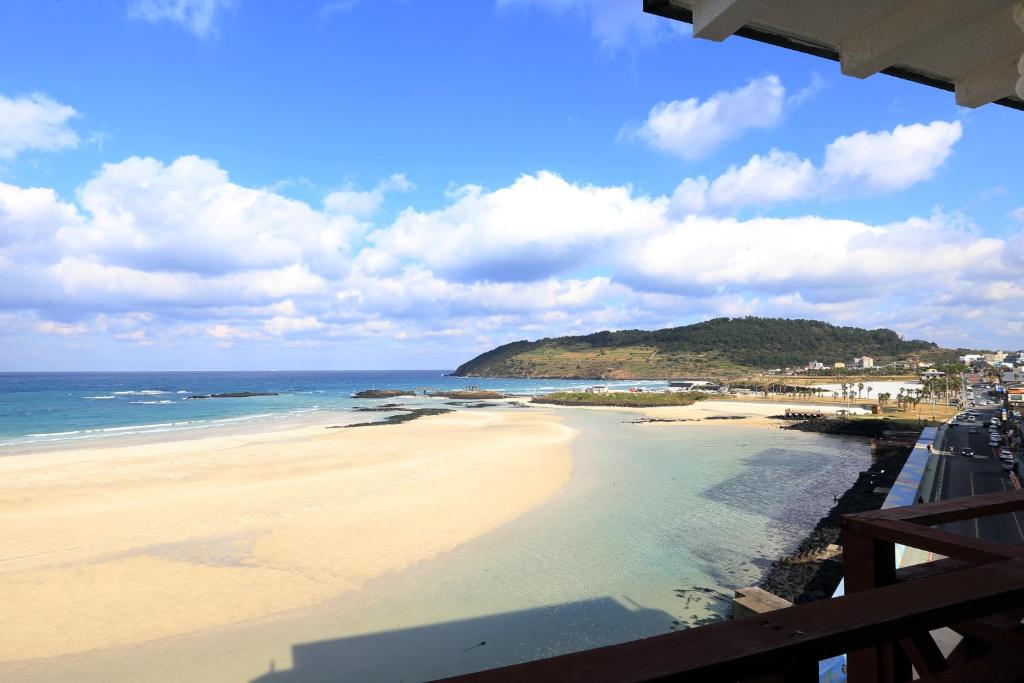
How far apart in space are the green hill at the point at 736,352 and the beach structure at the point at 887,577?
149 metres

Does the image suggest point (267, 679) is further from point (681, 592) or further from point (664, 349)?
point (664, 349)

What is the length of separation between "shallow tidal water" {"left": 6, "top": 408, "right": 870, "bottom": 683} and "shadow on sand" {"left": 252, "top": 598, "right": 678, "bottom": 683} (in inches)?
1.2

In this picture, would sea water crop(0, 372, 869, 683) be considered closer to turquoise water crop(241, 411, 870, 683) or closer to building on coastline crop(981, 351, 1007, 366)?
turquoise water crop(241, 411, 870, 683)

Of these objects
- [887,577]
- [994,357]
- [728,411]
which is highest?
[994,357]

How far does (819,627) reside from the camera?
1128 millimetres

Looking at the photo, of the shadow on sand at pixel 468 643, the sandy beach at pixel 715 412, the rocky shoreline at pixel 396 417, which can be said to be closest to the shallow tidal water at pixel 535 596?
the shadow on sand at pixel 468 643

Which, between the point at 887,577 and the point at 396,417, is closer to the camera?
the point at 887,577

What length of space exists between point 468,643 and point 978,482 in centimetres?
2392

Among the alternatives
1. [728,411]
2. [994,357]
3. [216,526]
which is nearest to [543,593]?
[216,526]

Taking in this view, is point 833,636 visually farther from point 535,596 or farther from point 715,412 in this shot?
point 715,412

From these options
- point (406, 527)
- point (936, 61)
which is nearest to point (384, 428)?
point (406, 527)

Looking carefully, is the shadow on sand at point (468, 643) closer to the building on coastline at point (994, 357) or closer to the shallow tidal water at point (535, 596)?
the shallow tidal water at point (535, 596)

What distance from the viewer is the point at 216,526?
55.6 feet

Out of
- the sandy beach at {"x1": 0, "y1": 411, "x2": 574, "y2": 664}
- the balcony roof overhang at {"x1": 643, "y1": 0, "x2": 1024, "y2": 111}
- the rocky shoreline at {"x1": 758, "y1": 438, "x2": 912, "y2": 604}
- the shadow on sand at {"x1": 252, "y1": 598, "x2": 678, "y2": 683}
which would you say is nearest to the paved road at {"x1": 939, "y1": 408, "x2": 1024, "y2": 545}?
the rocky shoreline at {"x1": 758, "y1": 438, "x2": 912, "y2": 604}
